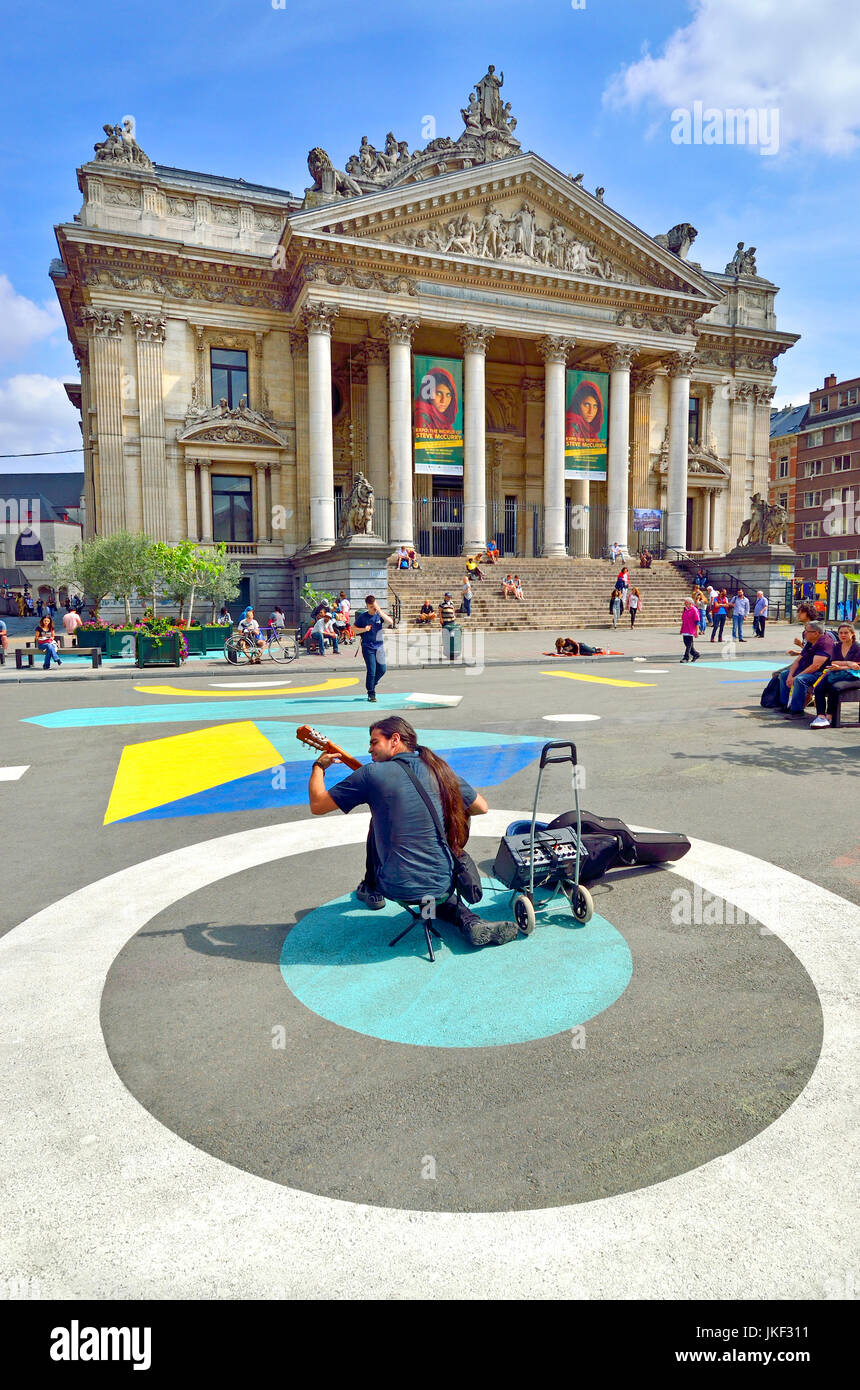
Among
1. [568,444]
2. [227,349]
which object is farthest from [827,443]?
[227,349]

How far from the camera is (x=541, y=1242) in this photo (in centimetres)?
246

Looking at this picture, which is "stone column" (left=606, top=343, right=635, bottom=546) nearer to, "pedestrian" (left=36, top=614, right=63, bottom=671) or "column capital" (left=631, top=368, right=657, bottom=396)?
"column capital" (left=631, top=368, right=657, bottom=396)

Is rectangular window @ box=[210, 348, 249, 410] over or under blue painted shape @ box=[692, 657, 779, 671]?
over

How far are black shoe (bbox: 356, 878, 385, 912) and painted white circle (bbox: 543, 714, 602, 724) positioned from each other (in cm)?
730

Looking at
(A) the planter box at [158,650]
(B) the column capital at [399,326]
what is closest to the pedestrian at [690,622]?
(A) the planter box at [158,650]

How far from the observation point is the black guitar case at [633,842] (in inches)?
224

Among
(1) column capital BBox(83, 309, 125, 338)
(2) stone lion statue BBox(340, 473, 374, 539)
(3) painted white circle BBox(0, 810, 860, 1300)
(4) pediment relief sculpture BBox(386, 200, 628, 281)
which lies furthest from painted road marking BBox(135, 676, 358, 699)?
(4) pediment relief sculpture BBox(386, 200, 628, 281)

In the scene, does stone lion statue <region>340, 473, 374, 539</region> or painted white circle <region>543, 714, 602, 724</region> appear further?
stone lion statue <region>340, 473, 374, 539</region>

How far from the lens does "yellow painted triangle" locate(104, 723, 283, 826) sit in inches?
317

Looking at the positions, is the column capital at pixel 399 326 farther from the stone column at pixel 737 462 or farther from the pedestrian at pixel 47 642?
the stone column at pixel 737 462

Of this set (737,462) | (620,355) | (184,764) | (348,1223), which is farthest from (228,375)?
(348,1223)

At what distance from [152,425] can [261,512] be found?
6196 mm

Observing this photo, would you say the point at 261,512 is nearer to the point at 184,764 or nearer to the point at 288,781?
the point at 184,764
